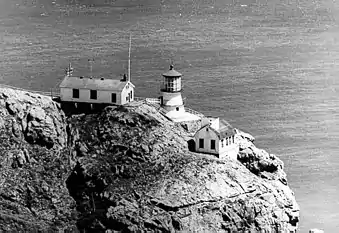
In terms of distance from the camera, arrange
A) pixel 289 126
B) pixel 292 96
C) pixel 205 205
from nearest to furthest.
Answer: pixel 205 205 → pixel 289 126 → pixel 292 96

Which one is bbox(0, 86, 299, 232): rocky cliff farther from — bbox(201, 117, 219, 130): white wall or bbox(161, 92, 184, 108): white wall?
bbox(201, 117, 219, 130): white wall

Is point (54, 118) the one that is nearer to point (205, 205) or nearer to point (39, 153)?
point (39, 153)

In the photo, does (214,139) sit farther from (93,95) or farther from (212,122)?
(93,95)

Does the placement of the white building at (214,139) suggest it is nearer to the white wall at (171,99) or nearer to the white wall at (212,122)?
the white wall at (212,122)

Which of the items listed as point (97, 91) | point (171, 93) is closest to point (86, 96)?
point (97, 91)

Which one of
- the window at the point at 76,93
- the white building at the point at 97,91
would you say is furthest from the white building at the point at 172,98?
the window at the point at 76,93

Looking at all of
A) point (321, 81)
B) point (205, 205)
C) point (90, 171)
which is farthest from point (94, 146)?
point (321, 81)

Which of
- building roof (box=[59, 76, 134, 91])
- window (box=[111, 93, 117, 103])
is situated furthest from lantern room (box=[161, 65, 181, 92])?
window (box=[111, 93, 117, 103])
